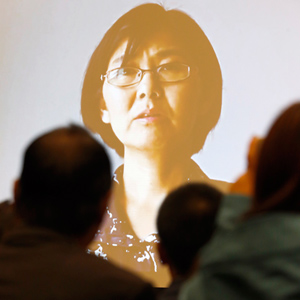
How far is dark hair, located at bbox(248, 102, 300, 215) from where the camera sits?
2.10 feet

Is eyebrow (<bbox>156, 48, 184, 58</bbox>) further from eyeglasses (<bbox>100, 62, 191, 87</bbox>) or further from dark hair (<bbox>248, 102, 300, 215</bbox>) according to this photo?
dark hair (<bbox>248, 102, 300, 215</bbox>)

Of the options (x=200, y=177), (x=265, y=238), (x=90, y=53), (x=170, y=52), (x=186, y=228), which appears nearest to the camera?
(x=265, y=238)

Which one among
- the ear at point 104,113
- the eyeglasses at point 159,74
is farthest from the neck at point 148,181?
the eyeglasses at point 159,74

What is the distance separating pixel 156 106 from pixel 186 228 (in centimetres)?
134

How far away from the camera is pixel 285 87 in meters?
2.21

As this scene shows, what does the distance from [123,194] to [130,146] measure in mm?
232

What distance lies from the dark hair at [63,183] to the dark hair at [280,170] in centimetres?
28

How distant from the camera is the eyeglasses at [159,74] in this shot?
7.36ft

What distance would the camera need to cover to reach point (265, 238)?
0.62 m

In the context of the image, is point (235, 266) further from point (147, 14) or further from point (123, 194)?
point (147, 14)

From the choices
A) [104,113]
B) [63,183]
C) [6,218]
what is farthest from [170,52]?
[63,183]

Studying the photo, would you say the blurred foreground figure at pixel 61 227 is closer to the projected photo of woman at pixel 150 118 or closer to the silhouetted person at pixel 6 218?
the silhouetted person at pixel 6 218

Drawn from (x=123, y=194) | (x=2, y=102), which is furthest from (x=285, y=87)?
(x=2, y=102)

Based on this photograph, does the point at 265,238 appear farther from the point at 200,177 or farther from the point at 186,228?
the point at 200,177
